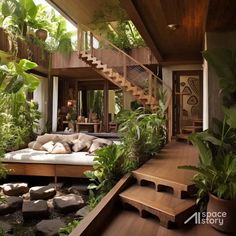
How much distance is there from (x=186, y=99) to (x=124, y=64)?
2.22m

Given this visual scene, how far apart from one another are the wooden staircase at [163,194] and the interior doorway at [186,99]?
419cm

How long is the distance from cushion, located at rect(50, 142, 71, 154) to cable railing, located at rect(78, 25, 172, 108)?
2788 mm

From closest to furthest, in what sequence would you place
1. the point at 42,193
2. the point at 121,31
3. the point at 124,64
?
the point at 42,193
the point at 124,64
the point at 121,31

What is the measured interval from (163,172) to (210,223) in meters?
1.17

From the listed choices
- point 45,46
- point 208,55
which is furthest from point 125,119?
point 45,46

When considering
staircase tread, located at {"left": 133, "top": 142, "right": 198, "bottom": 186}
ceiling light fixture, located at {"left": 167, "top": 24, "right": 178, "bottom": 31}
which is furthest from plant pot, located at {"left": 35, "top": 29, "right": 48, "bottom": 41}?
staircase tread, located at {"left": 133, "top": 142, "right": 198, "bottom": 186}

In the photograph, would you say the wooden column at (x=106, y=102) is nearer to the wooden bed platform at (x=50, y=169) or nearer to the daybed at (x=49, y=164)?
the daybed at (x=49, y=164)

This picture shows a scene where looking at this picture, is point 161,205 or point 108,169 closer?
point 161,205

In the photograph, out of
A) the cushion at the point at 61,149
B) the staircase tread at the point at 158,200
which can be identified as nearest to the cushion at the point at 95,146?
the cushion at the point at 61,149

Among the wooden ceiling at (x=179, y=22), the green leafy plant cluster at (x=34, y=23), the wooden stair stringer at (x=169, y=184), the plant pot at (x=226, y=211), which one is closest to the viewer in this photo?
the plant pot at (x=226, y=211)

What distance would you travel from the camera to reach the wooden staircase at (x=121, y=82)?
775cm

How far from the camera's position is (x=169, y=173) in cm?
365

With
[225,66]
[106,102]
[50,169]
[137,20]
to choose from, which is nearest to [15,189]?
[50,169]

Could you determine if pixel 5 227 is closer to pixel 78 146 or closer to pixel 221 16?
pixel 78 146
